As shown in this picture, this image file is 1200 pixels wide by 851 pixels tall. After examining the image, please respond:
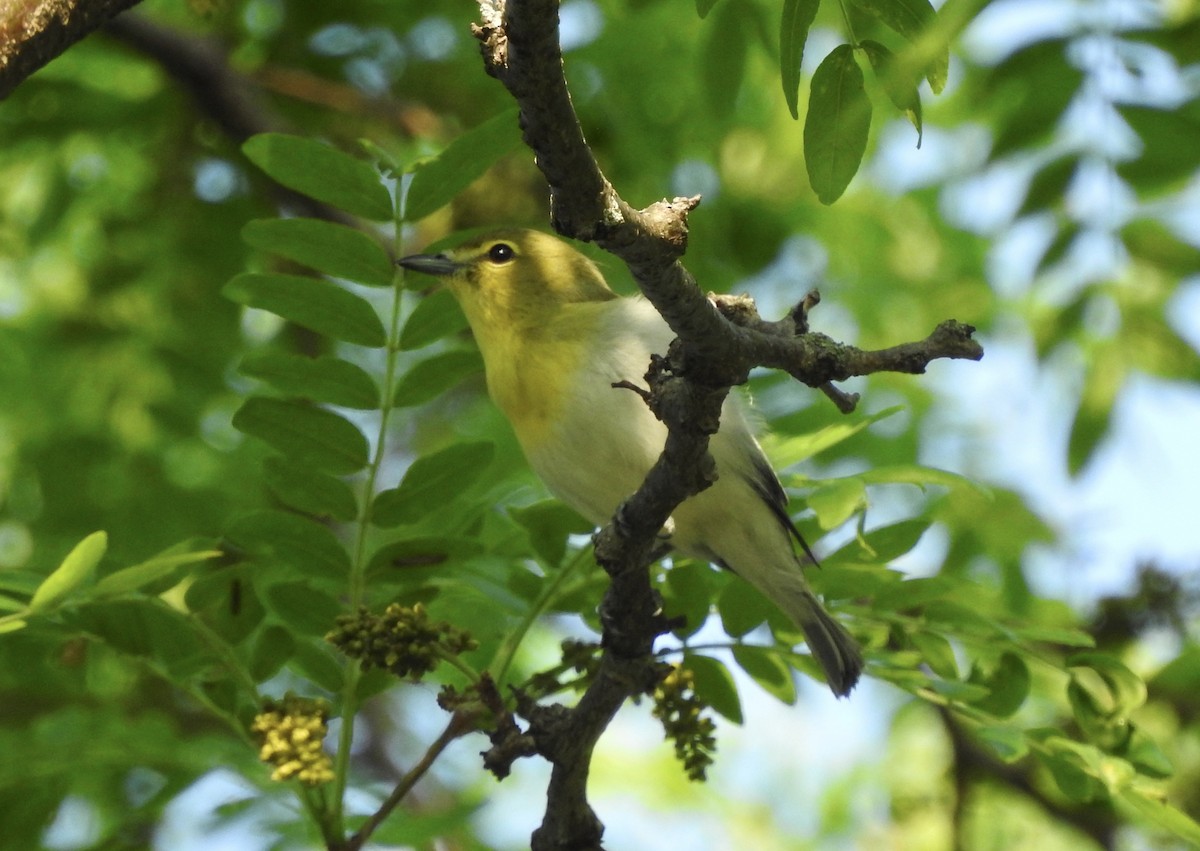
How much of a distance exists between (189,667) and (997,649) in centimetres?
197

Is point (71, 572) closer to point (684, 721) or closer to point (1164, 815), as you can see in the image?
point (684, 721)

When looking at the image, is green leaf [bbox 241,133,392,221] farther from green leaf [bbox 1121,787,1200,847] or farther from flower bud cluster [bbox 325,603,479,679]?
green leaf [bbox 1121,787,1200,847]

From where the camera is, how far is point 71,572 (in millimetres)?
2688

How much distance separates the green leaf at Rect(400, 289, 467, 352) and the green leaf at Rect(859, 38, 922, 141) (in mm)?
1260

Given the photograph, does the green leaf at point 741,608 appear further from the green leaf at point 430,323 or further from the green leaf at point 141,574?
the green leaf at point 141,574

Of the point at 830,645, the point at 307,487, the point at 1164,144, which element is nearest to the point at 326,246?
the point at 307,487

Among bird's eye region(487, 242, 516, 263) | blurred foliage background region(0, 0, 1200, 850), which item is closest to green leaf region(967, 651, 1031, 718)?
blurred foliage background region(0, 0, 1200, 850)

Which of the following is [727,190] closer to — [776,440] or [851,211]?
[851,211]

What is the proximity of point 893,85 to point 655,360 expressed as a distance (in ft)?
2.73

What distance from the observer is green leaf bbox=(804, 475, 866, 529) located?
2986 millimetres

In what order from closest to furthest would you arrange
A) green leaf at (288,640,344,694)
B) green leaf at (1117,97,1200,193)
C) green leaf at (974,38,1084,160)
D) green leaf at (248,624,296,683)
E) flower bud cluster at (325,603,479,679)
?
1. flower bud cluster at (325,603,479,679)
2. green leaf at (248,624,296,683)
3. green leaf at (288,640,344,694)
4. green leaf at (1117,97,1200,193)
5. green leaf at (974,38,1084,160)

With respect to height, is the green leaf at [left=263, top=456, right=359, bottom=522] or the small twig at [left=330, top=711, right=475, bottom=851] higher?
the green leaf at [left=263, top=456, right=359, bottom=522]

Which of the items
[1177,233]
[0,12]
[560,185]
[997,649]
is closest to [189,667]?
[0,12]

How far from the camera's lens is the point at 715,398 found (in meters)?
2.52
